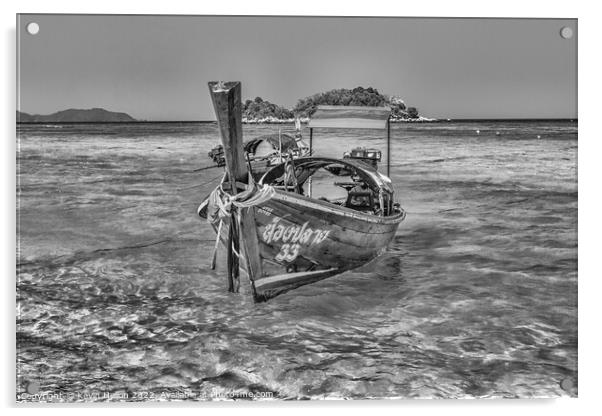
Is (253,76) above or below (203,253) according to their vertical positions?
above

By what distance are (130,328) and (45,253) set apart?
2.34 ft

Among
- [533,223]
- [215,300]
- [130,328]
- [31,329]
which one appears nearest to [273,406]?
[215,300]

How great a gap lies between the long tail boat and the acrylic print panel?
15 mm

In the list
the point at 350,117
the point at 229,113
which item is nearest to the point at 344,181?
the point at 350,117

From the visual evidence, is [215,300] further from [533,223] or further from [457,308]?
[533,223]

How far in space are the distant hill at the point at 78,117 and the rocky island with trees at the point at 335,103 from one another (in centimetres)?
83

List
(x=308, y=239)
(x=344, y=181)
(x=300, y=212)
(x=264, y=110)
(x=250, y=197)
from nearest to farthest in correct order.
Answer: (x=250, y=197), (x=300, y=212), (x=308, y=239), (x=264, y=110), (x=344, y=181)

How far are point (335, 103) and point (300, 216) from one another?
31.3 inches

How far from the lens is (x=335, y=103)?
4.11 meters

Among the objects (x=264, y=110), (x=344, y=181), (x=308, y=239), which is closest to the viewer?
(x=308, y=239)

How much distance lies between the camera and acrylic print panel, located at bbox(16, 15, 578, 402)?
13.0 feet

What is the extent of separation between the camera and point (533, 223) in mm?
4102

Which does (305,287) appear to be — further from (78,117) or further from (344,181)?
(78,117)

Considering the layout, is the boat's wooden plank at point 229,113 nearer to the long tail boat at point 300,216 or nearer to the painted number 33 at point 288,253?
the long tail boat at point 300,216
